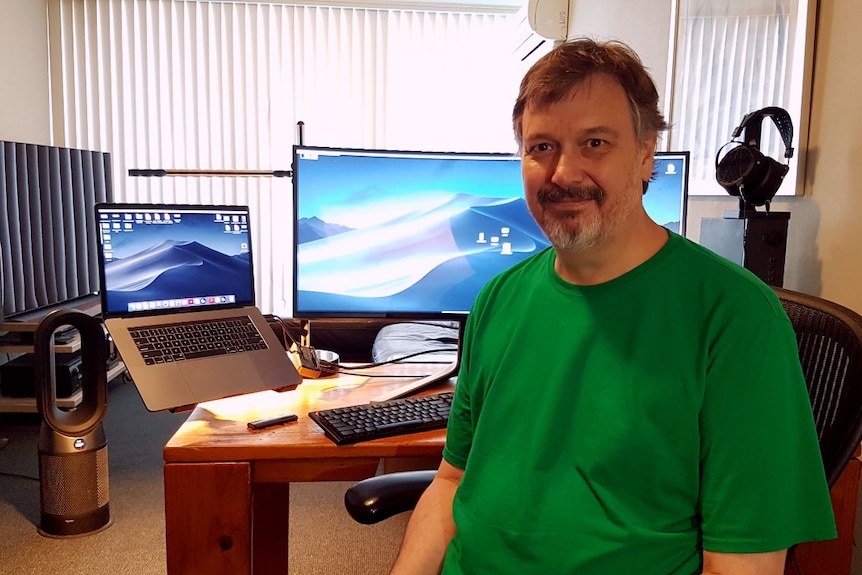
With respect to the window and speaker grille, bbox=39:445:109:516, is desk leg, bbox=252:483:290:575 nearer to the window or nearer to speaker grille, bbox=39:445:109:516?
speaker grille, bbox=39:445:109:516

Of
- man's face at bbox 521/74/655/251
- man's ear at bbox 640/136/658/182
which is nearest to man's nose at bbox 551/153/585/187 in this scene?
man's face at bbox 521/74/655/251

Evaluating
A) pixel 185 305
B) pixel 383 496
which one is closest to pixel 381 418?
pixel 383 496

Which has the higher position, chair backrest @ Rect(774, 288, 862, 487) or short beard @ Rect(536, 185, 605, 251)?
short beard @ Rect(536, 185, 605, 251)

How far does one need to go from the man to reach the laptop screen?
69 cm

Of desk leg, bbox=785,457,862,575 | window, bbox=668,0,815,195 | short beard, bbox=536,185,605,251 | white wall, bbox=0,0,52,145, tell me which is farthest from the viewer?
white wall, bbox=0,0,52,145

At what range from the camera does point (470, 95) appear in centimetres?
479

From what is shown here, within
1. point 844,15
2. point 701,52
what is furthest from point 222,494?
point 701,52

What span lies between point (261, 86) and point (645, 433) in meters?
4.29

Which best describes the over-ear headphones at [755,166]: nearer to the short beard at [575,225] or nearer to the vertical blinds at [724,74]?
the vertical blinds at [724,74]

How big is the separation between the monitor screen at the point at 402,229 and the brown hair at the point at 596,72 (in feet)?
1.65

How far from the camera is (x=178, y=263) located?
145cm

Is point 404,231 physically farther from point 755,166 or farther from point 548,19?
point 548,19

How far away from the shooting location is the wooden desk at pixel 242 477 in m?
1.20

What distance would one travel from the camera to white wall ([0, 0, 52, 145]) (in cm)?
397
